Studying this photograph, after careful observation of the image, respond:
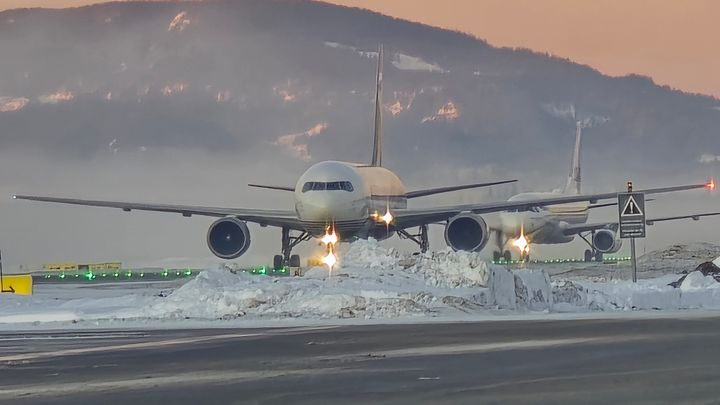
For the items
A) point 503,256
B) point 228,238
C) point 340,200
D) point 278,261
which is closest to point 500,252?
point 503,256

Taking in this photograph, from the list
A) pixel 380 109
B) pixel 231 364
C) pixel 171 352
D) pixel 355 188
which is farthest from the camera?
pixel 380 109

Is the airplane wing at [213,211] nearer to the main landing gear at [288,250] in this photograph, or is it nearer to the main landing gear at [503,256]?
the main landing gear at [288,250]

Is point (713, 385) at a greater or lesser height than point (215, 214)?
lesser

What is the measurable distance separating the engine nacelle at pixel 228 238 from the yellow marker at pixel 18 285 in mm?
12062

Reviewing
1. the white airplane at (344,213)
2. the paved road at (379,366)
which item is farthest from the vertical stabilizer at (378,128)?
the paved road at (379,366)

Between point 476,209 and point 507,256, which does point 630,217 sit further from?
point 507,256

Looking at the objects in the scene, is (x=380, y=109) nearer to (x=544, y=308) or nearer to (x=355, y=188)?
(x=355, y=188)

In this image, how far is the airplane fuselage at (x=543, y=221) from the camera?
102 m

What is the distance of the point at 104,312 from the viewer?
3709 centimetres

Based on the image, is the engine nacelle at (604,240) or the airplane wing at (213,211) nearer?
the airplane wing at (213,211)

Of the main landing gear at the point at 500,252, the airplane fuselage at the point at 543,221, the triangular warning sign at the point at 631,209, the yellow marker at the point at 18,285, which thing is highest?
the airplane fuselage at the point at 543,221

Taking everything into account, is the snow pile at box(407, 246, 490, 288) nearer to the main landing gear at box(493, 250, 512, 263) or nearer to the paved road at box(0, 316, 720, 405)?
the paved road at box(0, 316, 720, 405)

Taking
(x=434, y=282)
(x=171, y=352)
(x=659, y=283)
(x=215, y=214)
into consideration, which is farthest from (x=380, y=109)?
(x=171, y=352)

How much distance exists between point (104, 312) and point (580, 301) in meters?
13.5
